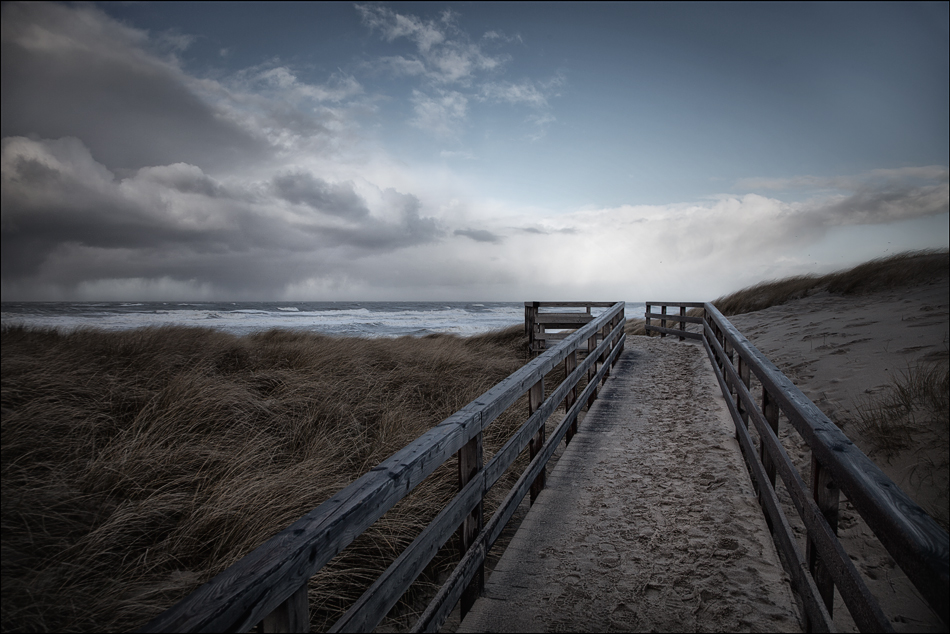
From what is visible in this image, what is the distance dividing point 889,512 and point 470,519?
1556 millimetres

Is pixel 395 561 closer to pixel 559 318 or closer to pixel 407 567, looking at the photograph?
pixel 407 567

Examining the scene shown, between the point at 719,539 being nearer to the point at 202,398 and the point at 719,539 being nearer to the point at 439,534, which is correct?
the point at 439,534

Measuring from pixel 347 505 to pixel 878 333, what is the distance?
731 centimetres

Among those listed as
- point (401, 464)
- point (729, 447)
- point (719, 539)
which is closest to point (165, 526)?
point (401, 464)

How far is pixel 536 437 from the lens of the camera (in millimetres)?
3387

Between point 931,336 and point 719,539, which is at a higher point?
point 931,336

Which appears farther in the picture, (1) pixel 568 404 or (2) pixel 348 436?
(1) pixel 568 404

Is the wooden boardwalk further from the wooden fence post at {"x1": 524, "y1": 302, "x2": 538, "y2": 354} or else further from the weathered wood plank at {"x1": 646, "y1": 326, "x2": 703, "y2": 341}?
the weathered wood plank at {"x1": 646, "y1": 326, "x2": 703, "y2": 341}

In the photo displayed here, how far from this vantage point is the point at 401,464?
5.15 feet

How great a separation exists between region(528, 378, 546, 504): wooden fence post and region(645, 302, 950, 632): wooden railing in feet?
4.69

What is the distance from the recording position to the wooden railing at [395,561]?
95cm

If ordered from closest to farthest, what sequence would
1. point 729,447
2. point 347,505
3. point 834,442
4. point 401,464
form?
point 347,505 → point 401,464 → point 834,442 → point 729,447

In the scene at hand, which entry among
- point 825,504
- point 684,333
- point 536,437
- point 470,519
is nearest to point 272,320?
point 684,333

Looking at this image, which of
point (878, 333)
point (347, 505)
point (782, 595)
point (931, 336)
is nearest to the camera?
point (347, 505)
